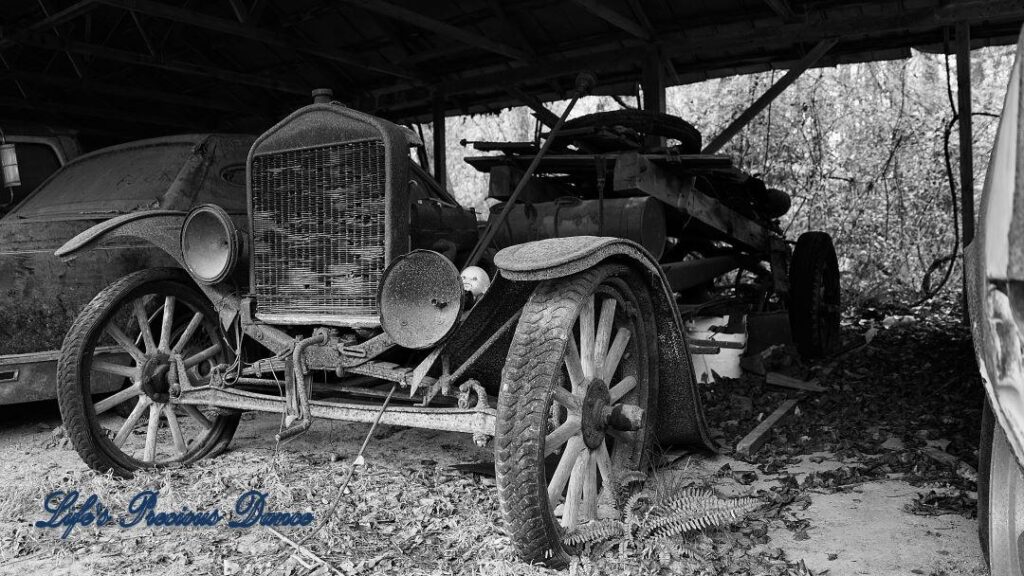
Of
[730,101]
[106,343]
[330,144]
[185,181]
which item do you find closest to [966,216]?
[330,144]

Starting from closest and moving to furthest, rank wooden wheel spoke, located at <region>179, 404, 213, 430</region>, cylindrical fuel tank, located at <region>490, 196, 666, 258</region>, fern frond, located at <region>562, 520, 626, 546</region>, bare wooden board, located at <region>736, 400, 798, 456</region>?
fern frond, located at <region>562, 520, 626, 546</region>
wooden wheel spoke, located at <region>179, 404, 213, 430</region>
bare wooden board, located at <region>736, 400, 798, 456</region>
cylindrical fuel tank, located at <region>490, 196, 666, 258</region>

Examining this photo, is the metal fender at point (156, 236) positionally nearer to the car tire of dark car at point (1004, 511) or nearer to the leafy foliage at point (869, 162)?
the car tire of dark car at point (1004, 511)

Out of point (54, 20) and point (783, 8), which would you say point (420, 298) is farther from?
point (54, 20)

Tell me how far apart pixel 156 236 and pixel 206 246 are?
228 millimetres

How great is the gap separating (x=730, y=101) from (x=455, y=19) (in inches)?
249

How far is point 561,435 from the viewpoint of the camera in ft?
8.12

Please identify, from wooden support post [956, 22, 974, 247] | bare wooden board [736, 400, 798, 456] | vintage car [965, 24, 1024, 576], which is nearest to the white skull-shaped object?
bare wooden board [736, 400, 798, 456]

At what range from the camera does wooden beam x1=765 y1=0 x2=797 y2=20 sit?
561cm

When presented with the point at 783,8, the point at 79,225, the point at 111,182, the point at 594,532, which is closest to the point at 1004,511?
the point at 594,532

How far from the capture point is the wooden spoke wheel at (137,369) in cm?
312

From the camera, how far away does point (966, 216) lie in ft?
18.9

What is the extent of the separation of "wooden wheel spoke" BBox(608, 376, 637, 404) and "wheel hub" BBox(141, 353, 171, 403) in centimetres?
196

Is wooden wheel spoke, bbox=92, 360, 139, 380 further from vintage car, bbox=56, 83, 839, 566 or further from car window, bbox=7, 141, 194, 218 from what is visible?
car window, bbox=7, 141, 194, 218

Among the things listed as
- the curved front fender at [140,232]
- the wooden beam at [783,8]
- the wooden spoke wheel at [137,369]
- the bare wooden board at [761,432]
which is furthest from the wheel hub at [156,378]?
the wooden beam at [783,8]
